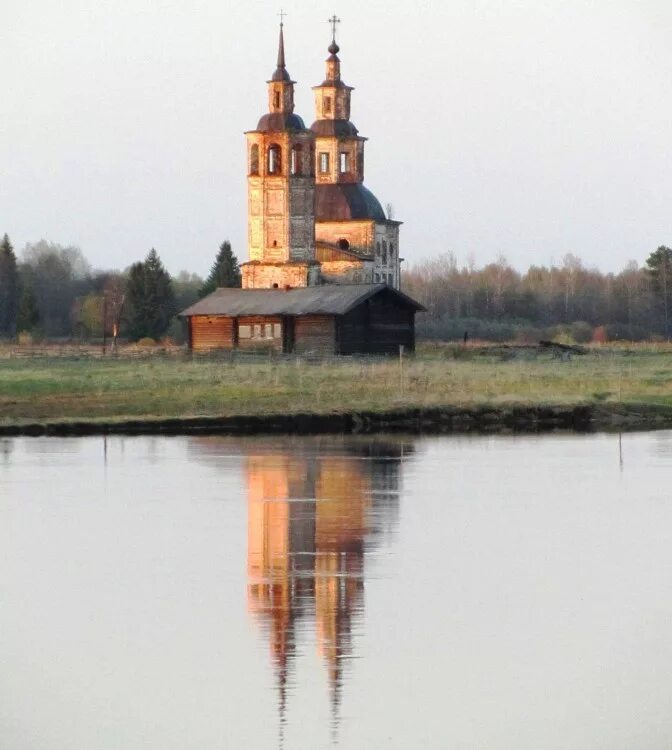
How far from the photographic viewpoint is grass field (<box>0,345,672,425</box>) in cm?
4412

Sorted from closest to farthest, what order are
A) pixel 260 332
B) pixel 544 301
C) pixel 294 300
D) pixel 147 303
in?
1. pixel 294 300
2. pixel 260 332
3. pixel 147 303
4. pixel 544 301

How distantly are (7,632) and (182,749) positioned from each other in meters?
4.21

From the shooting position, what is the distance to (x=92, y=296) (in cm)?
13912

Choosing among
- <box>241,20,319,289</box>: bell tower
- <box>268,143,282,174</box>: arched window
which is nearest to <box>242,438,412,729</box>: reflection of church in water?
<box>241,20,319,289</box>: bell tower

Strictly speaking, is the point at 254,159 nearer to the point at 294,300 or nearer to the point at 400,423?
the point at 294,300

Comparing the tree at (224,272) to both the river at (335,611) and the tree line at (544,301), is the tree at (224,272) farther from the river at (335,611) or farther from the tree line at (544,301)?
the river at (335,611)

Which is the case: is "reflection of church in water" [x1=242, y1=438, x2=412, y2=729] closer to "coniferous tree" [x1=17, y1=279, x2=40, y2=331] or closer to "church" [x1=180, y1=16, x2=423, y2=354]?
"church" [x1=180, y1=16, x2=423, y2=354]

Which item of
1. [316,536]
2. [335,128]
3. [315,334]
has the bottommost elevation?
[316,536]

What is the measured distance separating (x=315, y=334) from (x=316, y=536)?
55194mm

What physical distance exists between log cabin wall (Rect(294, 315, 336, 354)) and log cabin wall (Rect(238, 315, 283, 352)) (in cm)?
90

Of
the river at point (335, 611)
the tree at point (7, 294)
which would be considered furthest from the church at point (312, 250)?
the river at point (335, 611)

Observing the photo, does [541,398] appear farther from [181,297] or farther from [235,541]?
[181,297]

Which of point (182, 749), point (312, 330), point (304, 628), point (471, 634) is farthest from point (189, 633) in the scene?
point (312, 330)

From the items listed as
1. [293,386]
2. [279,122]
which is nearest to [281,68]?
[279,122]
